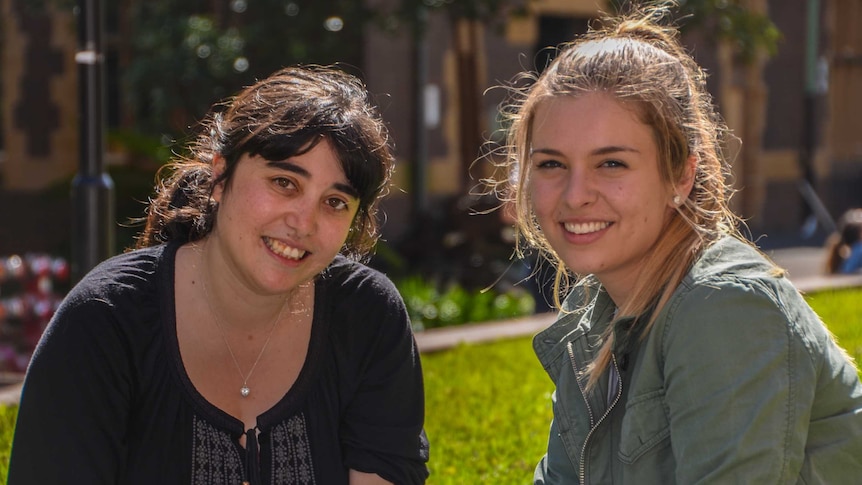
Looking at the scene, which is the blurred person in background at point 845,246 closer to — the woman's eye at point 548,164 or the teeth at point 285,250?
the woman's eye at point 548,164

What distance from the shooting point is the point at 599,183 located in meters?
2.23

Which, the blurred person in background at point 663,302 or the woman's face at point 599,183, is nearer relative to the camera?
the blurred person in background at point 663,302

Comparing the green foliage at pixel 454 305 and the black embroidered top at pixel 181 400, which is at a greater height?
the black embroidered top at pixel 181 400

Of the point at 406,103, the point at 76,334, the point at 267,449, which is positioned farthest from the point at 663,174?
the point at 406,103

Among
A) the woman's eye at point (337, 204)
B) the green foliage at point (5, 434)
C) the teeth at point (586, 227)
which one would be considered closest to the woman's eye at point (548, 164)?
the teeth at point (586, 227)

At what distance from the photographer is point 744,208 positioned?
19.3 metres

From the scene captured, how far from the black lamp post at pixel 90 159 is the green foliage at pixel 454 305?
113 inches

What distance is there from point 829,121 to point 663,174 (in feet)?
66.1

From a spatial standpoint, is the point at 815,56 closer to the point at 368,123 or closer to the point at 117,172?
the point at 117,172

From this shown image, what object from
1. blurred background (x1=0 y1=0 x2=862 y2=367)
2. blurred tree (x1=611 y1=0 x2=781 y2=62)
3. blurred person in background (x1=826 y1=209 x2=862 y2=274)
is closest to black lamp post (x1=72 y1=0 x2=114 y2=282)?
blurred background (x1=0 y1=0 x2=862 y2=367)

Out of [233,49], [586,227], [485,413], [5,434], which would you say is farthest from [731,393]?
[233,49]

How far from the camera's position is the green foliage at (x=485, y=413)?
383 cm

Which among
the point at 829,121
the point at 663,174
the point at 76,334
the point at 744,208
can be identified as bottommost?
the point at 744,208

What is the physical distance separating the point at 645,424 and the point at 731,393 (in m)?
0.26
